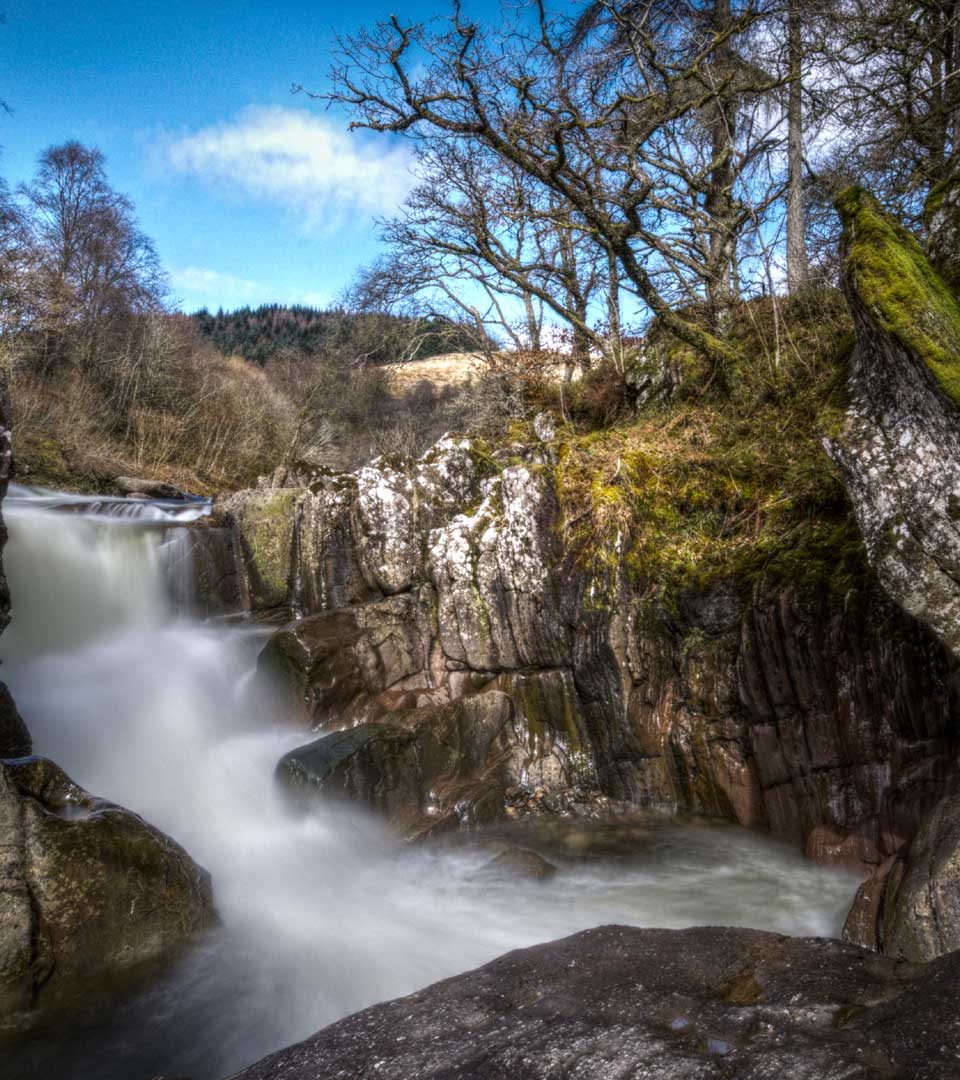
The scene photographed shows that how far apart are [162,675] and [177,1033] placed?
508cm

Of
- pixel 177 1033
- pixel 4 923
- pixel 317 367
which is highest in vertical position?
pixel 317 367

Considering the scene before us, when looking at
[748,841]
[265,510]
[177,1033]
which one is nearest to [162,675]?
[265,510]

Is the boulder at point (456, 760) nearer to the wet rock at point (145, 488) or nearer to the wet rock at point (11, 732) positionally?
the wet rock at point (11, 732)

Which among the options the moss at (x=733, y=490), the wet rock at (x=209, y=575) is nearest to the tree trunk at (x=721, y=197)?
the moss at (x=733, y=490)

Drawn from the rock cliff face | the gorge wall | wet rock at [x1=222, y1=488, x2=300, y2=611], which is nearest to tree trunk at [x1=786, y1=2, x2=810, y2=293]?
the gorge wall

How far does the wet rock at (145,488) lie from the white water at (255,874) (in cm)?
799

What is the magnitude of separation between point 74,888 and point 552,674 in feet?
14.0

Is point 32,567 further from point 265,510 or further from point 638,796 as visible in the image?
point 638,796

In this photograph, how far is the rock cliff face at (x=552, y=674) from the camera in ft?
15.1

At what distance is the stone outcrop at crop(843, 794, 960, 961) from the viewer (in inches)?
111

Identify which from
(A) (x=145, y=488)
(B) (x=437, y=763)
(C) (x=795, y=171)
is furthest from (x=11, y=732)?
(A) (x=145, y=488)

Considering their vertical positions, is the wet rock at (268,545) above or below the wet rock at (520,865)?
above

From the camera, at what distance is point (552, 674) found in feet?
21.6

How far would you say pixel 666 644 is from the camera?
230 inches
